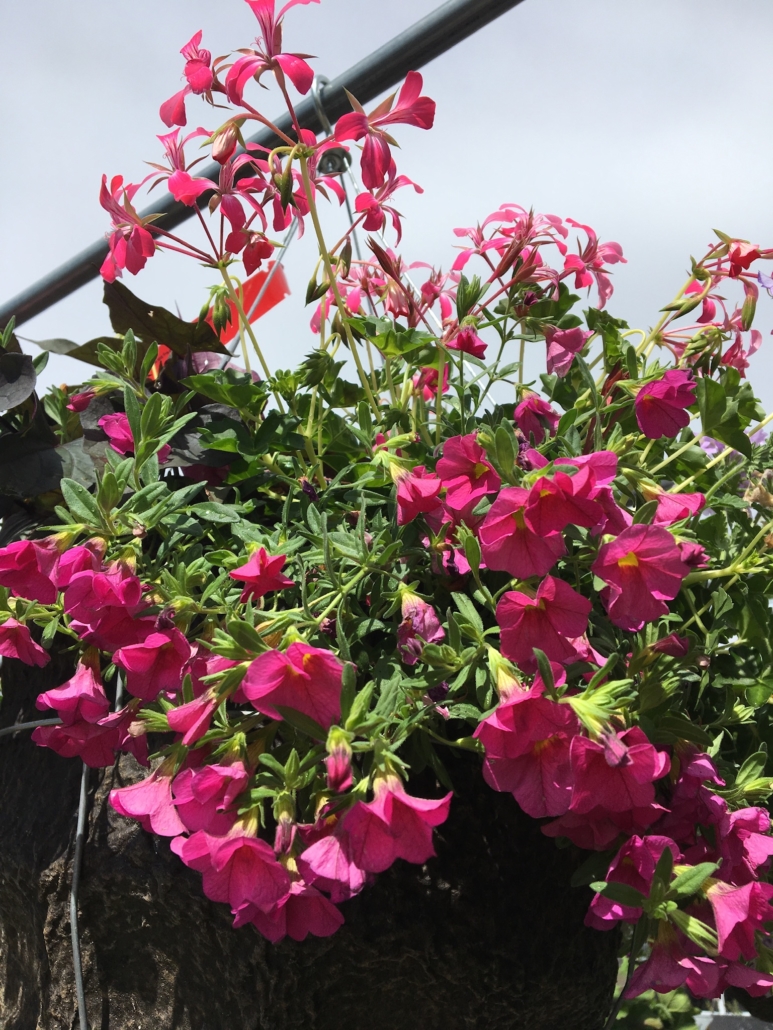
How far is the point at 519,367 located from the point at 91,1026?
0.66m

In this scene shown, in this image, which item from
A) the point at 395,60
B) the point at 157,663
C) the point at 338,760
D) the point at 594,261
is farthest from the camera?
the point at 395,60

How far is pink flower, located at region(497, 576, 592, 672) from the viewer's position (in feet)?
1.70

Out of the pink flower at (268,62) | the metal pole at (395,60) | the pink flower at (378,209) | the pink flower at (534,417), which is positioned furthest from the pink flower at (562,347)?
the metal pole at (395,60)

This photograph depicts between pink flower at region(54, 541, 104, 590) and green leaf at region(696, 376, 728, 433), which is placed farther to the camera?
green leaf at region(696, 376, 728, 433)

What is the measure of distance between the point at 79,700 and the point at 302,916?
22 cm

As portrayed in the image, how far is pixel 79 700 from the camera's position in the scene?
621mm

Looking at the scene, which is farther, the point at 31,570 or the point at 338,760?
the point at 31,570

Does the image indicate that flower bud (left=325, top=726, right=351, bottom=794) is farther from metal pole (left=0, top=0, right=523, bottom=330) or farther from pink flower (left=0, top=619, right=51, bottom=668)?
metal pole (left=0, top=0, right=523, bottom=330)

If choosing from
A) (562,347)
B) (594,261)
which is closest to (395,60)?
(594,261)

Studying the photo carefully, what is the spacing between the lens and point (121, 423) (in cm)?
74

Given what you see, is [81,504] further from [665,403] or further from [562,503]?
[665,403]

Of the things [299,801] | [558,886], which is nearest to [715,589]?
[558,886]

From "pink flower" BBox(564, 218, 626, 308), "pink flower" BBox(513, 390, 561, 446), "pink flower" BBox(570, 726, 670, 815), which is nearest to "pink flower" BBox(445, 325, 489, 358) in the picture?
"pink flower" BBox(513, 390, 561, 446)

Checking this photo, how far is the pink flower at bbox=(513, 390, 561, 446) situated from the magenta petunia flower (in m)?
0.25
